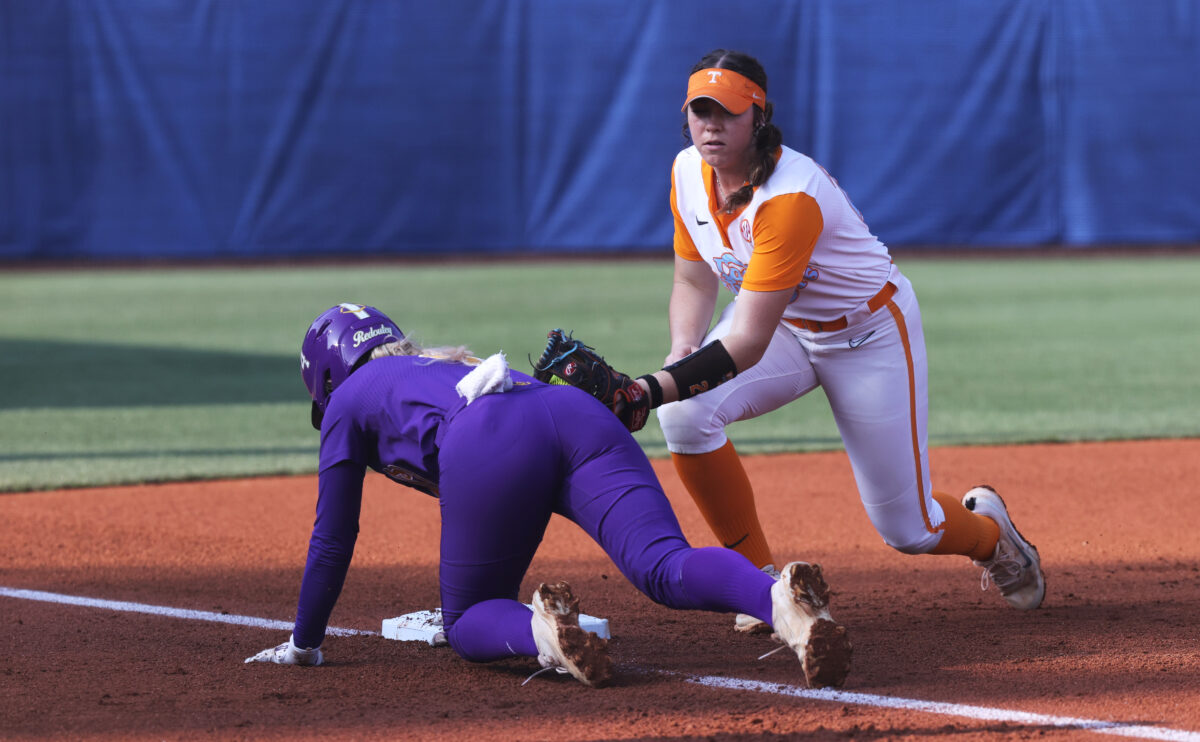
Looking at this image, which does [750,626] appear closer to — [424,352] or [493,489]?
[493,489]

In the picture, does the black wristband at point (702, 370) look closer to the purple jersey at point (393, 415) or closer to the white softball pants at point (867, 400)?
the white softball pants at point (867, 400)

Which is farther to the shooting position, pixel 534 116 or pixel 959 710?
pixel 534 116

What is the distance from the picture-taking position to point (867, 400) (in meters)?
3.82

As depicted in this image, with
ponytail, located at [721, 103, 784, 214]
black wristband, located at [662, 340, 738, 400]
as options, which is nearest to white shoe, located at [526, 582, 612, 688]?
black wristband, located at [662, 340, 738, 400]

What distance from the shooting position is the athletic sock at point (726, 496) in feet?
12.8

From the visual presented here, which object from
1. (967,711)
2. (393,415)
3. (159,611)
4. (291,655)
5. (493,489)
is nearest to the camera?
(967,711)

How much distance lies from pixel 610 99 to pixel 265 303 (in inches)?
207

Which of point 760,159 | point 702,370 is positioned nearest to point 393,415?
point 702,370

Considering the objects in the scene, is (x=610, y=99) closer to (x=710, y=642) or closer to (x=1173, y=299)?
(x=1173, y=299)

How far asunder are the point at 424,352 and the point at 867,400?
1.27 m

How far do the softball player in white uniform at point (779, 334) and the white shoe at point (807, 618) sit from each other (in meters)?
0.79

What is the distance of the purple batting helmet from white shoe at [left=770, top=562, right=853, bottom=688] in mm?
1252

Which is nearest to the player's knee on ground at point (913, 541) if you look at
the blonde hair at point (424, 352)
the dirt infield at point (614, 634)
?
the dirt infield at point (614, 634)

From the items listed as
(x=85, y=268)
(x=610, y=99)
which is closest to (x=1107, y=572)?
(x=610, y=99)
